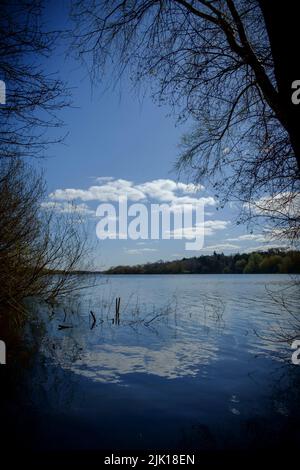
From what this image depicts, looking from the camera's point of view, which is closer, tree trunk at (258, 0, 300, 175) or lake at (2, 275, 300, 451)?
tree trunk at (258, 0, 300, 175)

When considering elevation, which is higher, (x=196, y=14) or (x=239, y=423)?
(x=196, y=14)

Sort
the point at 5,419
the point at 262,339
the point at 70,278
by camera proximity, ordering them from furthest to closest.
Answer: the point at 70,278, the point at 262,339, the point at 5,419

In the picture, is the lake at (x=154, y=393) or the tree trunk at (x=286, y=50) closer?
the tree trunk at (x=286, y=50)

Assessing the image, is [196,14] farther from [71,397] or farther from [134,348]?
[134,348]

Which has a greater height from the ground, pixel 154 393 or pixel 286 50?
pixel 286 50

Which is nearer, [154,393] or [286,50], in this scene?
[286,50]

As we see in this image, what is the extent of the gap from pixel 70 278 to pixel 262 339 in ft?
27.5

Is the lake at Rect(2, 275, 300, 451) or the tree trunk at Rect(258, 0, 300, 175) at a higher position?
the tree trunk at Rect(258, 0, 300, 175)

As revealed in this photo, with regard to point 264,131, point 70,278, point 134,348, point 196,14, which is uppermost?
point 196,14

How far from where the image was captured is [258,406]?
6008 millimetres

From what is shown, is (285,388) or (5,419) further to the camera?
(285,388)

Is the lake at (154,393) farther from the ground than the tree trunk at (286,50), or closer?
closer
